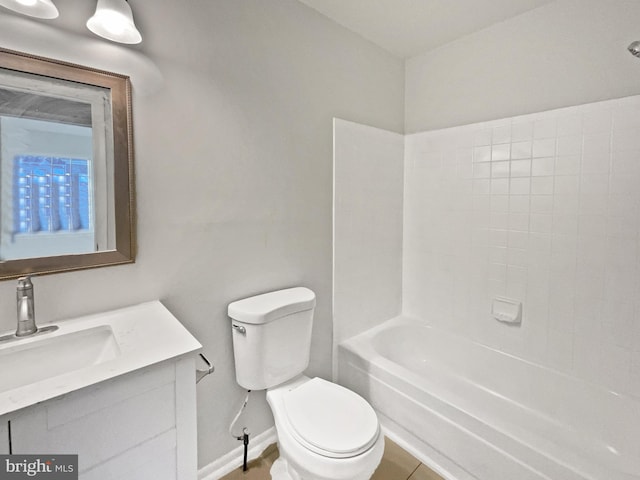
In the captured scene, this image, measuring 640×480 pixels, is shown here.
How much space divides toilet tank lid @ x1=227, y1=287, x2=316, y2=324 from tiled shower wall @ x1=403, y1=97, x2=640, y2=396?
1181 millimetres

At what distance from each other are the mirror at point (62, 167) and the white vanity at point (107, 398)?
0.28 metres

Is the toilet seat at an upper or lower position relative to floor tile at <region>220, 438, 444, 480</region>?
upper

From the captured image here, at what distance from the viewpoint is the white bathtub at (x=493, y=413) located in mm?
1355

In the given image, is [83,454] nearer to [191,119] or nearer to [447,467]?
[191,119]

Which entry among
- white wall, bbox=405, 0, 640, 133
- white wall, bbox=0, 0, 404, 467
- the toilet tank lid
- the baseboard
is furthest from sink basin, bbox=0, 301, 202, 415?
white wall, bbox=405, 0, 640, 133

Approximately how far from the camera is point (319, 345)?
2084mm

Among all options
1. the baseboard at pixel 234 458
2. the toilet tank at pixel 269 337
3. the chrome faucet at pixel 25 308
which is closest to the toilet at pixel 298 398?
the toilet tank at pixel 269 337

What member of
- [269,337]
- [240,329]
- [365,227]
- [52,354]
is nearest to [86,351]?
[52,354]

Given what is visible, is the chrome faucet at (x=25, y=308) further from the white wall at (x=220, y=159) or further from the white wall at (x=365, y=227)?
→ the white wall at (x=365, y=227)

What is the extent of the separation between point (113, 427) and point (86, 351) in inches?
16.6

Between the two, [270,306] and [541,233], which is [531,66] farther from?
[270,306]

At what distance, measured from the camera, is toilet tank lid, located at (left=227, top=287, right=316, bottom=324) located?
154 centimetres

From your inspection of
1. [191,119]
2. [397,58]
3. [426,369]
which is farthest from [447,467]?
[397,58]

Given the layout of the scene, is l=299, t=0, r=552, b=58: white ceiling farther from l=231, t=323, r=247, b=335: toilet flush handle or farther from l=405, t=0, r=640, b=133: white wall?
l=231, t=323, r=247, b=335: toilet flush handle
